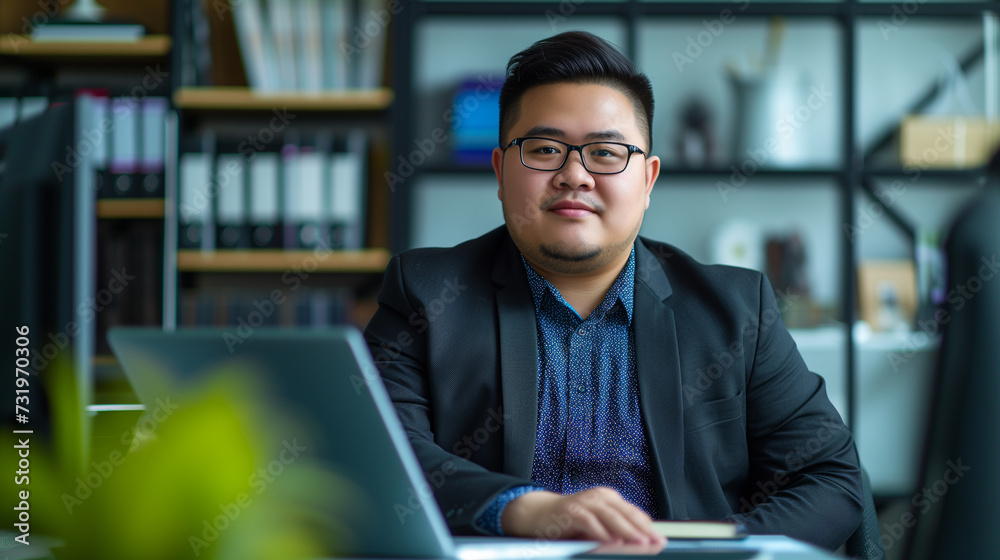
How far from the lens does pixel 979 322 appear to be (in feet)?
3.19

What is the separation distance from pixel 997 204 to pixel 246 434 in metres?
0.97

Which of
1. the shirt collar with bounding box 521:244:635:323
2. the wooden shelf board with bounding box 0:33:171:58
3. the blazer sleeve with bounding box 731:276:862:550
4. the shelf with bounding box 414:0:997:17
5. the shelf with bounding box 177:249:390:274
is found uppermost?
the shelf with bounding box 414:0:997:17

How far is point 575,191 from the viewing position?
126 cm

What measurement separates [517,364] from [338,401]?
0.63 m

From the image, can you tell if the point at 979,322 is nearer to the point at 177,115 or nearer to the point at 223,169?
the point at 223,169

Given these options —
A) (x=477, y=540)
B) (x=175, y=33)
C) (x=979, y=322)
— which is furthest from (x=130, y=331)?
(x=175, y=33)

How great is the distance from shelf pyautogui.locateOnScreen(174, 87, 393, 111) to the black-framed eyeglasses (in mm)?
1327

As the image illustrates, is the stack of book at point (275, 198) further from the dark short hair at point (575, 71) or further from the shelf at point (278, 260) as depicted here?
the dark short hair at point (575, 71)

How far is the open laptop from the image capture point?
1.98 feet

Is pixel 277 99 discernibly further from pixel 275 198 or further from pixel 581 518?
pixel 581 518

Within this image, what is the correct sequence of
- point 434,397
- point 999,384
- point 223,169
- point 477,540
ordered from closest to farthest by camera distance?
point 477,540, point 999,384, point 434,397, point 223,169

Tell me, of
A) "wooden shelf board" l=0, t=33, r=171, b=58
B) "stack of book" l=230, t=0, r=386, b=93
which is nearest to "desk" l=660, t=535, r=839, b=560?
"stack of book" l=230, t=0, r=386, b=93

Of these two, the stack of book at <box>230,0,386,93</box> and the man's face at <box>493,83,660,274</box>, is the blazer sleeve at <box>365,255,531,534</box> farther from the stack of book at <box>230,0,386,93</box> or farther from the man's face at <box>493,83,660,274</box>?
the stack of book at <box>230,0,386,93</box>

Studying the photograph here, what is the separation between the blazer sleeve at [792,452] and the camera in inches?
42.2
